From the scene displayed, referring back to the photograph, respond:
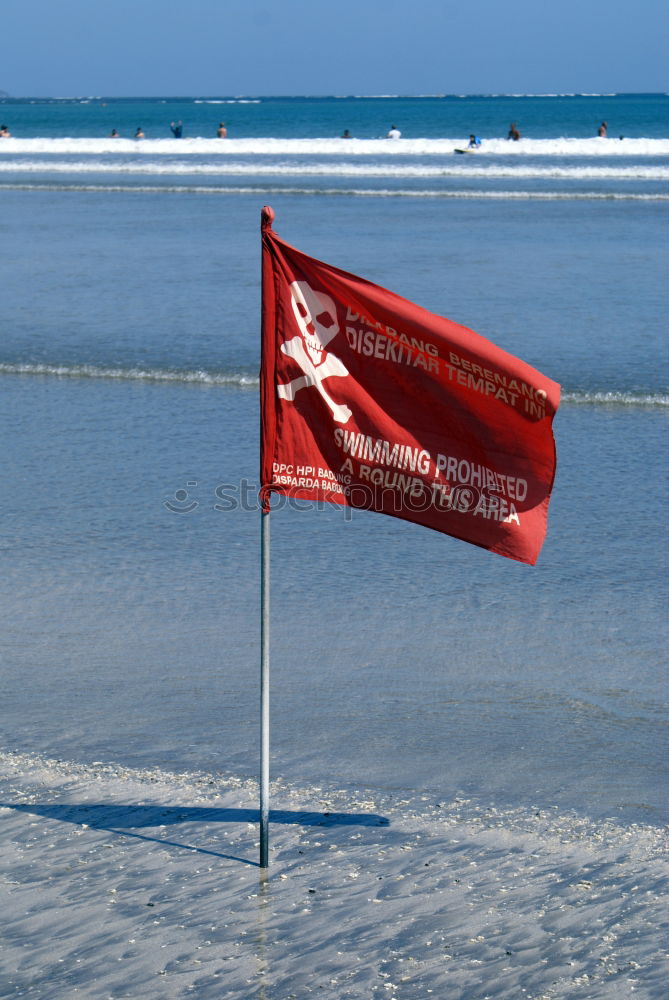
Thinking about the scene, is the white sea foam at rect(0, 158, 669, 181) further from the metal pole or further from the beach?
the metal pole

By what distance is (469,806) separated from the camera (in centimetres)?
505

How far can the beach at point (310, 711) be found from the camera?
4.18 m

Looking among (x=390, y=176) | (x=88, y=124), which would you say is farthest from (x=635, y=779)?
(x=88, y=124)

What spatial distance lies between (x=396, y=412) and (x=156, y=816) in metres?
1.86

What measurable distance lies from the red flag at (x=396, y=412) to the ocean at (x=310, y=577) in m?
1.31

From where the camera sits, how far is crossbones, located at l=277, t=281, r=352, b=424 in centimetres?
453

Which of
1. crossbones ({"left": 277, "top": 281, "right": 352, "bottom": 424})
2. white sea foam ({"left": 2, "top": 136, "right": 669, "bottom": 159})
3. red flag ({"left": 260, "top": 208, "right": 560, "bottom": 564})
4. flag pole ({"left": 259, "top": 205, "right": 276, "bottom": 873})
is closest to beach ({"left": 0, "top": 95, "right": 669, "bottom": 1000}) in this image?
flag pole ({"left": 259, "top": 205, "right": 276, "bottom": 873})

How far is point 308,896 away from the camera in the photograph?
445 centimetres

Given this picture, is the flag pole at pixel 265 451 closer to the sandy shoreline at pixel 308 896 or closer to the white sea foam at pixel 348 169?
the sandy shoreline at pixel 308 896

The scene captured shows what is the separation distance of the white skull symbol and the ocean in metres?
1.88

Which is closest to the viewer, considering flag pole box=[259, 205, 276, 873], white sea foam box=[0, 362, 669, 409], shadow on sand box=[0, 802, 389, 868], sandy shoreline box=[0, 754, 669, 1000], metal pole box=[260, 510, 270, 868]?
sandy shoreline box=[0, 754, 669, 1000]

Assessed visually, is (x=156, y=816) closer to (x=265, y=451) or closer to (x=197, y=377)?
(x=265, y=451)

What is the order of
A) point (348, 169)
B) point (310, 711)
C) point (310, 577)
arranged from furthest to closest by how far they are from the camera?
Result: point (348, 169), point (310, 577), point (310, 711)

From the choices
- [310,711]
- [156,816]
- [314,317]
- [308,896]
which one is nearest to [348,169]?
[310,711]
